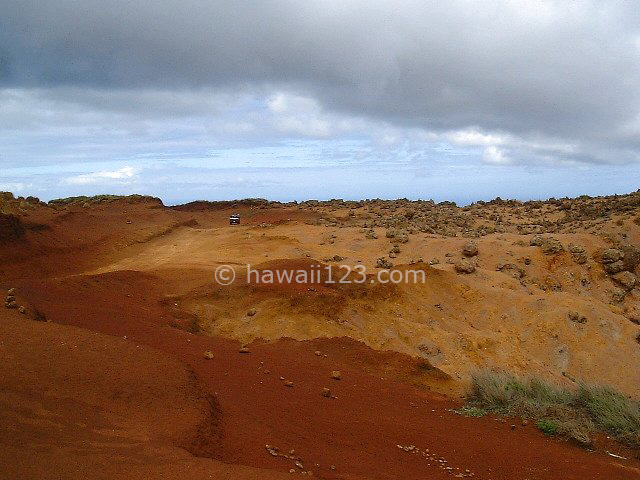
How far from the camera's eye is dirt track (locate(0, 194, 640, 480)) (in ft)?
11.5

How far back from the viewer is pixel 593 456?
17.1 ft

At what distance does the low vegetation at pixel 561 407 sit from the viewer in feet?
18.6

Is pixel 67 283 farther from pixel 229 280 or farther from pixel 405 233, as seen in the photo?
pixel 405 233

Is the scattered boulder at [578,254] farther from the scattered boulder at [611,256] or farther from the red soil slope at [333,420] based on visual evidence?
the red soil slope at [333,420]

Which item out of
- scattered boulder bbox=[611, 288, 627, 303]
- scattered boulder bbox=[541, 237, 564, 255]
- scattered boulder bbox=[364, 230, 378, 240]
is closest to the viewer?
scattered boulder bbox=[611, 288, 627, 303]

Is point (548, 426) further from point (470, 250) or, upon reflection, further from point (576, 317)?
point (470, 250)

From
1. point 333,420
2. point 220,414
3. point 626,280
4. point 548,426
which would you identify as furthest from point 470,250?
point 220,414

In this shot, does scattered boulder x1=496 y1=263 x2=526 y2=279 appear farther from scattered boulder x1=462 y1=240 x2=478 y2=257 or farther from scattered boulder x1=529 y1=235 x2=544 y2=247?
scattered boulder x1=529 y1=235 x2=544 y2=247

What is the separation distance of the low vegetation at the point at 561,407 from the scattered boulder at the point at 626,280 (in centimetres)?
1030

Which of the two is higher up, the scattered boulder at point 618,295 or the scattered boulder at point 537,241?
the scattered boulder at point 537,241

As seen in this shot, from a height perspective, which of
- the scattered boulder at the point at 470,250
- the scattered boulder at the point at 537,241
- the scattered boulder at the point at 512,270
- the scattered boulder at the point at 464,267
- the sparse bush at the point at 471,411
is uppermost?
the scattered boulder at the point at 537,241

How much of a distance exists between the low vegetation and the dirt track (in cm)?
25

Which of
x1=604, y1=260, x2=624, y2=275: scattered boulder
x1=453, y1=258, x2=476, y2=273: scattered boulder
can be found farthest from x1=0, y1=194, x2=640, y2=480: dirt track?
x1=604, y1=260, x2=624, y2=275: scattered boulder

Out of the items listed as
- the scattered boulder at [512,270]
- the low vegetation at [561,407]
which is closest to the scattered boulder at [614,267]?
the scattered boulder at [512,270]
